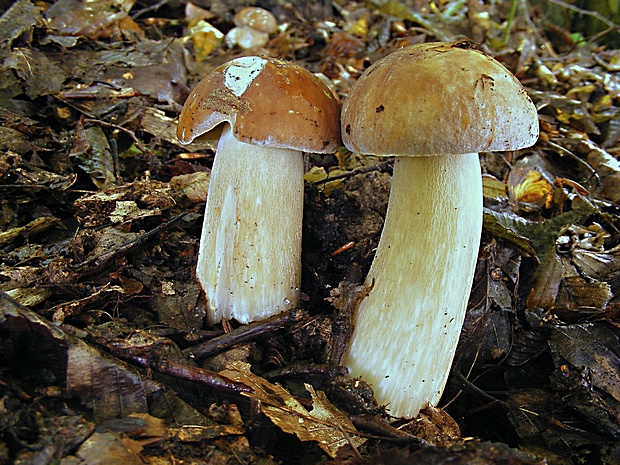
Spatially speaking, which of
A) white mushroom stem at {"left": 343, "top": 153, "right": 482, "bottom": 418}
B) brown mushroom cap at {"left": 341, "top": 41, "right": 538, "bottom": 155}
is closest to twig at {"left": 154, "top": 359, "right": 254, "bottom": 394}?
white mushroom stem at {"left": 343, "top": 153, "right": 482, "bottom": 418}

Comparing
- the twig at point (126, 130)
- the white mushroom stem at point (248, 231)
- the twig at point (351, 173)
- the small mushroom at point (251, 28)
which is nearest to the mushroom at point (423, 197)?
the white mushroom stem at point (248, 231)

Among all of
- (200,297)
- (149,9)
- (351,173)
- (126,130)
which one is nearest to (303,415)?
(200,297)

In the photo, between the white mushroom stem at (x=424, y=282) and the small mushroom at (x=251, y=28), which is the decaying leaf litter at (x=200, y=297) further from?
the small mushroom at (x=251, y=28)

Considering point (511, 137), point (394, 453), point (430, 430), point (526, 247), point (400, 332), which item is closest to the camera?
point (394, 453)

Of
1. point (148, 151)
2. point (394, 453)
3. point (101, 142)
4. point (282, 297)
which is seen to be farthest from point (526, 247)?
point (101, 142)

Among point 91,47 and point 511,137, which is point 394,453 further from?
point 91,47
